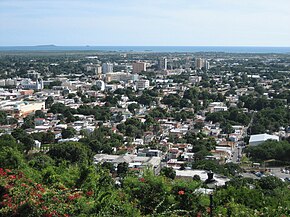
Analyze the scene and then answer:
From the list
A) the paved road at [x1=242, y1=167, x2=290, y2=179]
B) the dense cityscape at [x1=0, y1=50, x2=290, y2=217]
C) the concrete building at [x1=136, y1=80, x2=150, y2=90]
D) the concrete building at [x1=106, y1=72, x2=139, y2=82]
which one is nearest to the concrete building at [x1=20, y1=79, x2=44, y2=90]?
the dense cityscape at [x1=0, y1=50, x2=290, y2=217]

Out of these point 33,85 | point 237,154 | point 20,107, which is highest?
point 20,107

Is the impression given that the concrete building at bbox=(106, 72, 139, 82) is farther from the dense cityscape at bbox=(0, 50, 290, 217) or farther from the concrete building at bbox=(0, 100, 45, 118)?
the concrete building at bbox=(0, 100, 45, 118)

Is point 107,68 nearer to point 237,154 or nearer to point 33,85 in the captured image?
point 33,85

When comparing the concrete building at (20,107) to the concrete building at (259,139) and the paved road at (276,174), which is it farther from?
the paved road at (276,174)

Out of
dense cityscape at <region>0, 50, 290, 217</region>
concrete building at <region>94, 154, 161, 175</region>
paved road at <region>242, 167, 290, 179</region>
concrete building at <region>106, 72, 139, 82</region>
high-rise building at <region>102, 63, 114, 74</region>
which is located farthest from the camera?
high-rise building at <region>102, 63, 114, 74</region>

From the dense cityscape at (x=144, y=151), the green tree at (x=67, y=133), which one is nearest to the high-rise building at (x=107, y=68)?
the dense cityscape at (x=144, y=151)

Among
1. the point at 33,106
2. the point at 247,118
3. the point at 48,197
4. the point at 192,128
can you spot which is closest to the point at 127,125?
the point at 192,128

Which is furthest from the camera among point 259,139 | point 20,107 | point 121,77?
point 121,77

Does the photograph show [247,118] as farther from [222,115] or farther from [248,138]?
[248,138]

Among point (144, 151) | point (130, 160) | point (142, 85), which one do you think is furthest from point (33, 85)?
point (130, 160)
